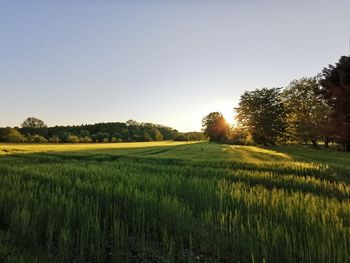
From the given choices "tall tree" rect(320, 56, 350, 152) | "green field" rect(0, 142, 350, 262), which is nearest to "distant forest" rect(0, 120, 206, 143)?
"tall tree" rect(320, 56, 350, 152)

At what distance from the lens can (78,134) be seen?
100 metres

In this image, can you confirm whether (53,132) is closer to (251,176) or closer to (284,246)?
(251,176)

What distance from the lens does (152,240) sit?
4.86 meters

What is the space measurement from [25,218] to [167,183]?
4.83 metres

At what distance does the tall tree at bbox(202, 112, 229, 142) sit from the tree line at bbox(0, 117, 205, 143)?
49.0ft

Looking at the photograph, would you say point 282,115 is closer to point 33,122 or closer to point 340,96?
point 340,96

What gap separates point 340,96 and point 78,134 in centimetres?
8402

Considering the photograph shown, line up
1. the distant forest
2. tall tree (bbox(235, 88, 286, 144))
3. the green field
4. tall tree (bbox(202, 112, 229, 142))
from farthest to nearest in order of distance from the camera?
1. tall tree (bbox(202, 112, 229, 142))
2. the distant forest
3. tall tree (bbox(235, 88, 286, 144))
4. the green field

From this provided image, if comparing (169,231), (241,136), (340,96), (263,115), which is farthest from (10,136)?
(169,231)

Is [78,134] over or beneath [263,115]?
beneath

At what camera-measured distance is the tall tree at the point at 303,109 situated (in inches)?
2260

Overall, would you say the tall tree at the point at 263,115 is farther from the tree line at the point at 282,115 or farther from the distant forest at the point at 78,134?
the distant forest at the point at 78,134

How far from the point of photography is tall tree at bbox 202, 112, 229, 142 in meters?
106

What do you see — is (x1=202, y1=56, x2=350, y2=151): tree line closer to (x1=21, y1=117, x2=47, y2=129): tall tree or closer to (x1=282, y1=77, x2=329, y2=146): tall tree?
(x1=282, y1=77, x2=329, y2=146): tall tree
